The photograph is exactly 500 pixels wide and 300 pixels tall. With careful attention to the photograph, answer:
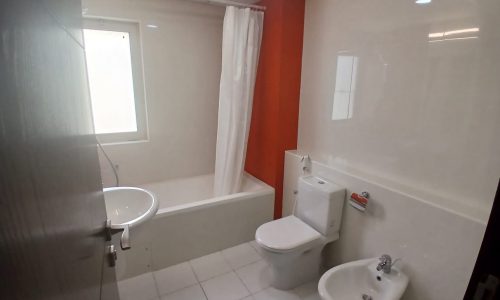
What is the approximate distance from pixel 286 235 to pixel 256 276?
51 centimetres

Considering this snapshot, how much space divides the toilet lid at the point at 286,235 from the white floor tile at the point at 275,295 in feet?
1.42

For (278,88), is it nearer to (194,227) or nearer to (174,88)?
(174,88)

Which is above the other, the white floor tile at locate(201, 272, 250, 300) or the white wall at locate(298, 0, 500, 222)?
the white wall at locate(298, 0, 500, 222)

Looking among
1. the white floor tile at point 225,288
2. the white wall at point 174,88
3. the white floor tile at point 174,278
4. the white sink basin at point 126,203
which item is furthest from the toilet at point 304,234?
the white wall at point 174,88

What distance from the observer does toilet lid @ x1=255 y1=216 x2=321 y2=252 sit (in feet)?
5.58

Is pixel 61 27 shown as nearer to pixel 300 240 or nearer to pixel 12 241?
pixel 12 241

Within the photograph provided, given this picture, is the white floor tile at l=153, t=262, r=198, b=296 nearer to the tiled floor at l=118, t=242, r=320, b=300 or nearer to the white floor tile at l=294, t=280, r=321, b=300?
the tiled floor at l=118, t=242, r=320, b=300

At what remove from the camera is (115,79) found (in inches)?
93.4

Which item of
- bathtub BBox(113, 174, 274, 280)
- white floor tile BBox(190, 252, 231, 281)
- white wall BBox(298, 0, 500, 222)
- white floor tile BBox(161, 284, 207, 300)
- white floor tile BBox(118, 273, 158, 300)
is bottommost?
white floor tile BBox(161, 284, 207, 300)

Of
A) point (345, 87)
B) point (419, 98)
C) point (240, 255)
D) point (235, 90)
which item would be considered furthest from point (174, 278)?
point (419, 98)

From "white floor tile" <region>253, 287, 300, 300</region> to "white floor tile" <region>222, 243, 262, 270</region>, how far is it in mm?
332

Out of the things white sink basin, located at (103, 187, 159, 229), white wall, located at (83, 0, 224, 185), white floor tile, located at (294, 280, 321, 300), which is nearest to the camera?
white sink basin, located at (103, 187, 159, 229)

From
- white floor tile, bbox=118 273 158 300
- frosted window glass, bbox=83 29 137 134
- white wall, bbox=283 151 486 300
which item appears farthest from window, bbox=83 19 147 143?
white wall, bbox=283 151 486 300

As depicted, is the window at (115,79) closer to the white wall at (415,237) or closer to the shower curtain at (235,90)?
the shower curtain at (235,90)
